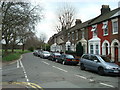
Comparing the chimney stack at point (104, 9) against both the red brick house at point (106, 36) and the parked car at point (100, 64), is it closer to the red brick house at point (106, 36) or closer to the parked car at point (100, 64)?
the red brick house at point (106, 36)

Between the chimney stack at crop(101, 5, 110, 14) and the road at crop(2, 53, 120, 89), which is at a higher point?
the chimney stack at crop(101, 5, 110, 14)

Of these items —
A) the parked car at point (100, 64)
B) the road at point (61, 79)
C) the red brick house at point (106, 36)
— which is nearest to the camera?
the road at point (61, 79)

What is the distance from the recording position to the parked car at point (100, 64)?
1180 cm

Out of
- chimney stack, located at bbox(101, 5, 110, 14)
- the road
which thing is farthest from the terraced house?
the road

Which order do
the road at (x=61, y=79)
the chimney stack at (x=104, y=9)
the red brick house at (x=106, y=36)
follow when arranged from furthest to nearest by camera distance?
the chimney stack at (x=104, y=9), the red brick house at (x=106, y=36), the road at (x=61, y=79)

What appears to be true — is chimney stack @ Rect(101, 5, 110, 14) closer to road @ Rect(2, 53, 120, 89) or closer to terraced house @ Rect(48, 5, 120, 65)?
terraced house @ Rect(48, 5, 120, 65)

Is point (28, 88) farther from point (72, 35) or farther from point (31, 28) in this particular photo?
point (72, 35)

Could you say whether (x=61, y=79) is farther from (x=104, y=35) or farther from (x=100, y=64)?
(x=104, y=35)

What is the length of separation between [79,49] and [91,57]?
15.7 meters

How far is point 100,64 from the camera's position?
1253 cm

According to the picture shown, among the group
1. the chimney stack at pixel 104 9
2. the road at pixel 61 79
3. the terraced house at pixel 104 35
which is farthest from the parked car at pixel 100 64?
the chimney stack at pixel 104 9

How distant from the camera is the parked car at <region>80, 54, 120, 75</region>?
11797 mm

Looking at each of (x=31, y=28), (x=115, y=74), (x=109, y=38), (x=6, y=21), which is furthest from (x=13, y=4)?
(x=115, y=74)

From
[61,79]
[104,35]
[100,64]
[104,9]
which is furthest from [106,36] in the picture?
[61,79]
